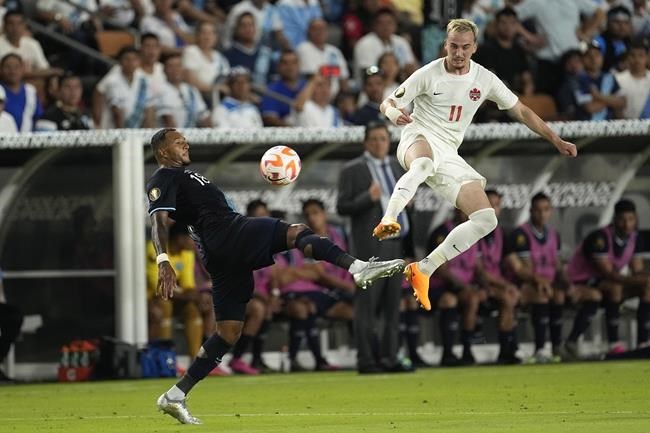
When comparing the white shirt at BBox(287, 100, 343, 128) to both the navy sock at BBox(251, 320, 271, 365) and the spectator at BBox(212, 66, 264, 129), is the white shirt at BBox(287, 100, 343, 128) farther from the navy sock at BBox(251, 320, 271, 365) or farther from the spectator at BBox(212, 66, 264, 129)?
the navy sock at BBox(251, 320, 271, 365)

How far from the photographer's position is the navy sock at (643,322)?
17.2 meters

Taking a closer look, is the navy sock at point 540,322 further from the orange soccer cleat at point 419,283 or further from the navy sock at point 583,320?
the orange soccer cleat at point 419,283

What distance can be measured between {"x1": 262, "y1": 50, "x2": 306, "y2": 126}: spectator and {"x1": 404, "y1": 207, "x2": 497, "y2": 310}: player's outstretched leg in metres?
6.98

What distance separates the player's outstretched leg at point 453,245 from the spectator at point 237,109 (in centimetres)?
635

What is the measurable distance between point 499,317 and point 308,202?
2470mm

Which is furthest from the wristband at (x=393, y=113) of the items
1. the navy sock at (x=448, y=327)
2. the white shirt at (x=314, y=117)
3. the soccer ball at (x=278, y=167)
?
the white shirt at (x=314, y=117)

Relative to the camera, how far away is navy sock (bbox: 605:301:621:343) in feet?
56.9

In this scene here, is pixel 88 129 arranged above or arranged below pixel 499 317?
above

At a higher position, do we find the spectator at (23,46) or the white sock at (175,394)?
the spectator at (23,46)

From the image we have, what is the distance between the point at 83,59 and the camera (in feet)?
60.1

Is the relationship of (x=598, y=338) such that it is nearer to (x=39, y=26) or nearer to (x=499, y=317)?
(x=499, y=317)

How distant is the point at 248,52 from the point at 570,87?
396 cm

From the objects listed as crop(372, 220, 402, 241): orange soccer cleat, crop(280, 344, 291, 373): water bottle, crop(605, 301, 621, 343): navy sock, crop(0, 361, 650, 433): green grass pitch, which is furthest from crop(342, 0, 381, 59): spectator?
crop(372, 220, 402, 241): orange soccer cleat

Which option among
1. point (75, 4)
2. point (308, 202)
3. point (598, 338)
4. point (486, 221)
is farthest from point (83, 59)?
point (486, 221)
